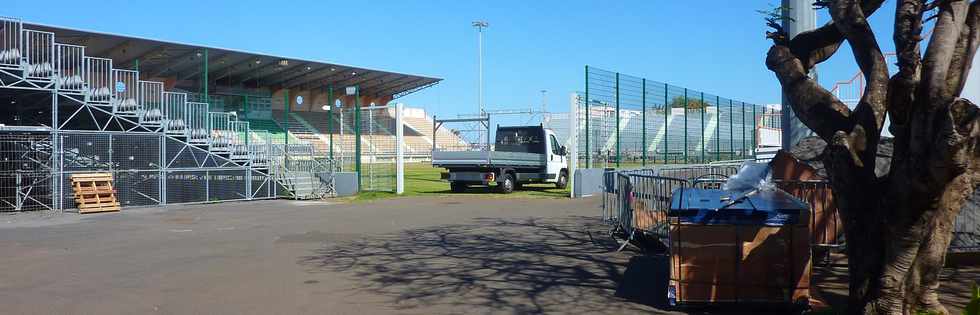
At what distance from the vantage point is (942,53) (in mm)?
5633

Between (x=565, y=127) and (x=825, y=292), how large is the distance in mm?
22512

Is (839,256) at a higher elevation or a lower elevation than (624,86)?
lower

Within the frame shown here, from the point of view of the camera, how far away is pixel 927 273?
5758 mm

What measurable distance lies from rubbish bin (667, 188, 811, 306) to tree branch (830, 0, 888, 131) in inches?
50.5

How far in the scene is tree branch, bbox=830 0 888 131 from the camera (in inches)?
242

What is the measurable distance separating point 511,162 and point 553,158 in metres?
2.42

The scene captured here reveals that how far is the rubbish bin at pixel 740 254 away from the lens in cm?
706

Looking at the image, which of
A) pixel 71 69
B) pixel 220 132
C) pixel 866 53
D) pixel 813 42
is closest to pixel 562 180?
pixel 220 132

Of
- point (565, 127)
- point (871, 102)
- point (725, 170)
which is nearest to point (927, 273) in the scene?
point (871, 102)

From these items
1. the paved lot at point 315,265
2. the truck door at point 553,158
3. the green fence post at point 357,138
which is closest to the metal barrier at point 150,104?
the paved lot at point 315,265

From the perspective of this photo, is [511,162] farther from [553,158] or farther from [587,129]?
[587,129]

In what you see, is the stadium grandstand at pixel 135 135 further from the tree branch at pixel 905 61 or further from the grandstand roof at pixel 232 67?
the tree branch at pixel 905 61

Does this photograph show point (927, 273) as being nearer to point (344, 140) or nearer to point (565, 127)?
point (344, 140)

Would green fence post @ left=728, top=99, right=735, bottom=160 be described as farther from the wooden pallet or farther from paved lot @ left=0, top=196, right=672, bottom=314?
the wooden pallet
